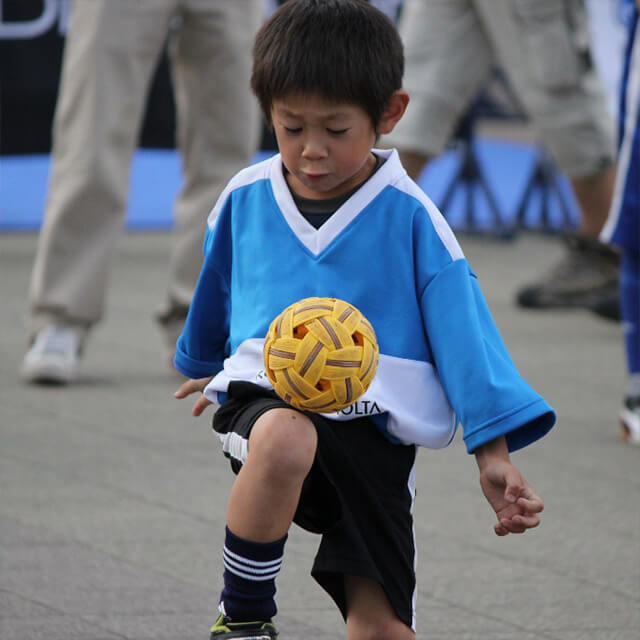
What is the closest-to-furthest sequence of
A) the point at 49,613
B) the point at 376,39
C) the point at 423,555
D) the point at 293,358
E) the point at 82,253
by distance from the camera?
1. the point at 293,358
2. the point at 376,39
3. the point at 49,613
4. the point at 423,555
5. the point at 82,253

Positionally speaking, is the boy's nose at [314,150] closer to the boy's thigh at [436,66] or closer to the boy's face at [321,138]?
the boy's face at [321,138]

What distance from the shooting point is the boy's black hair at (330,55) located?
5.96 feet

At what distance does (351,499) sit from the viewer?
1818 millimetres

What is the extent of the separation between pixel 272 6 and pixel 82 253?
10.6 ft

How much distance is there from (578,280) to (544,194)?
133 inches

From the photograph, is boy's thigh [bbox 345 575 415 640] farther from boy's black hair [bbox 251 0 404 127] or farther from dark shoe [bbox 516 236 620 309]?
dark shoe [bbox 516 236 620 309]

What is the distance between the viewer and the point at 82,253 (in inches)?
160

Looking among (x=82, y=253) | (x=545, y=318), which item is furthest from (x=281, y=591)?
(x=545, y=318)

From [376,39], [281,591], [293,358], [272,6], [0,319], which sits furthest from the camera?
[272,6]

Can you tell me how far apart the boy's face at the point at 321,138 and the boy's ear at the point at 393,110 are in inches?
1.2

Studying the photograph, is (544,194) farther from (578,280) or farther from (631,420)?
(631,420)

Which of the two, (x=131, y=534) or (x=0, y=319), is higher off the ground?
(x=131, y=534)

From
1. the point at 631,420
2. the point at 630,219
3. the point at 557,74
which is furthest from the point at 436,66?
the point at 631,420

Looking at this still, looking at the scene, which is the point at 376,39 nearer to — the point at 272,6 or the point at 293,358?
the point at 293,358
